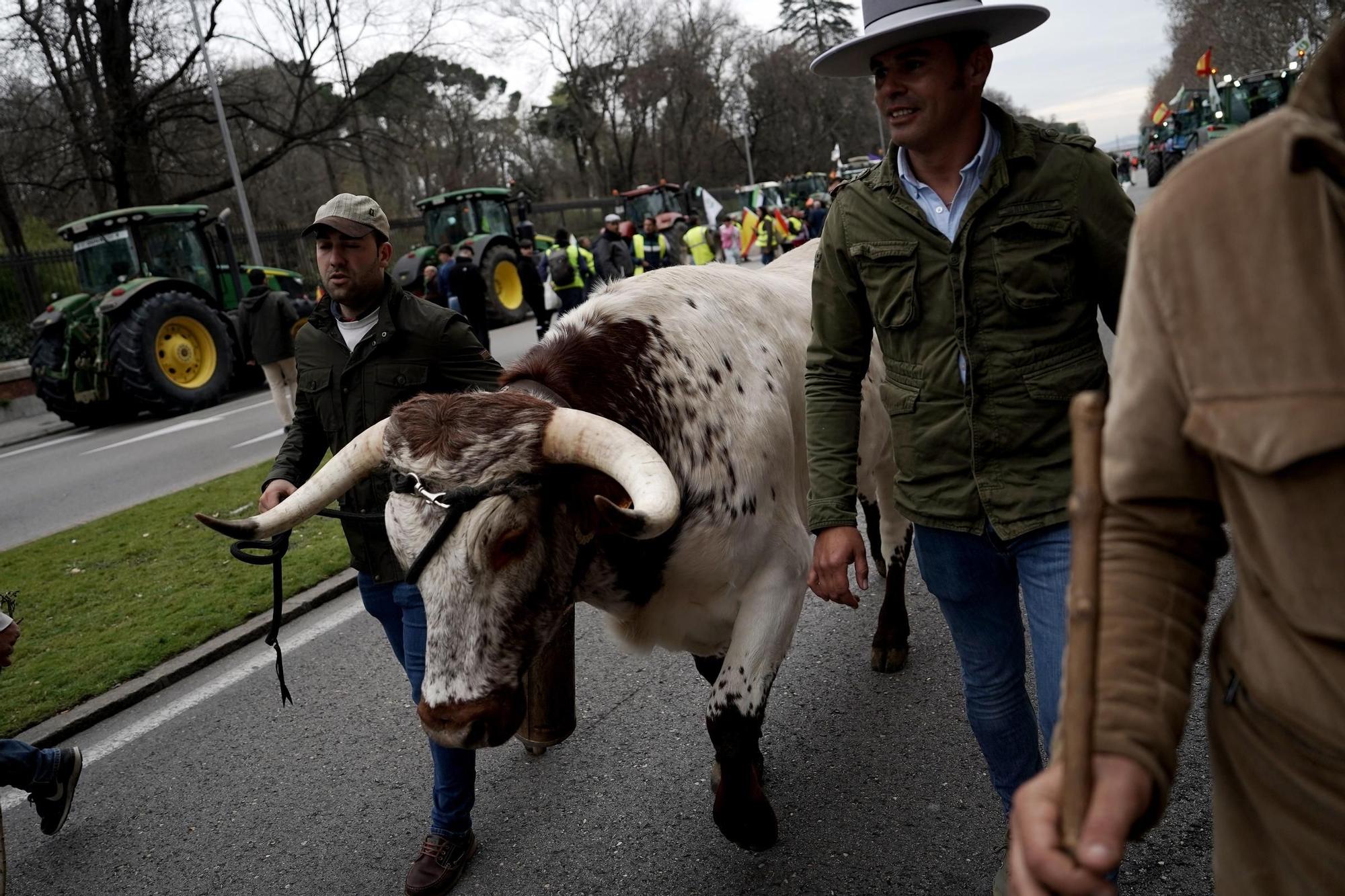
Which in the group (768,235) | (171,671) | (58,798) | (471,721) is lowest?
(171,671)

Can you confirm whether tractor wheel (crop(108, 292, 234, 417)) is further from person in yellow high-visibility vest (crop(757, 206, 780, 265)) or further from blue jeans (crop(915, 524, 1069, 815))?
blue jeans (crop(915, 524, 1069, 815))

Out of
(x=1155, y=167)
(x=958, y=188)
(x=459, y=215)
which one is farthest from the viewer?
(x=1155, y=167)

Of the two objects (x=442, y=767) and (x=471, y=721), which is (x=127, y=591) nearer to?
(x=442, y=767)

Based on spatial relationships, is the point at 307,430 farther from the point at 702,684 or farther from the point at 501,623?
the point at 702,684

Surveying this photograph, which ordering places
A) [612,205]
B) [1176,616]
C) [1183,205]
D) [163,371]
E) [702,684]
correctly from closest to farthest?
[1183,205] → [1176,616] → [702,684] → [163,371] → [612,205]

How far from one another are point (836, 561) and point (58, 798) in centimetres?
334

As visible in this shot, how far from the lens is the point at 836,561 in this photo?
2.43 metres

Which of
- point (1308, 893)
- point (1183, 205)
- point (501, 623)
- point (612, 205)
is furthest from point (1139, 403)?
point (612, 205)

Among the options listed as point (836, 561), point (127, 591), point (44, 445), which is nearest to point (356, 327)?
point (836, 561)

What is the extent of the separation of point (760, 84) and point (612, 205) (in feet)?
66.7

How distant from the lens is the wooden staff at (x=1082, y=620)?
3.53ft

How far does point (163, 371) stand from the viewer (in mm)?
15289

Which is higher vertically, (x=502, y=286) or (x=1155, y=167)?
(x=502, y=286)

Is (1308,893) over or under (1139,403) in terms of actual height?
under
